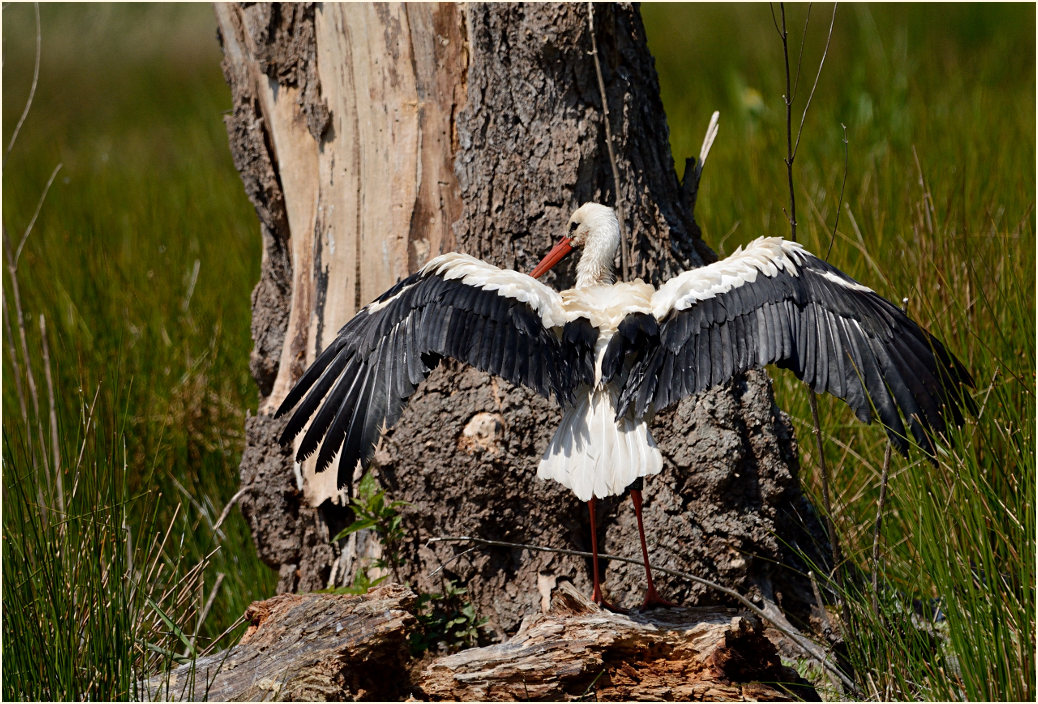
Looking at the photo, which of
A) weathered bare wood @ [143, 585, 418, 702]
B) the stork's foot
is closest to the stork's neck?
the stork's foot

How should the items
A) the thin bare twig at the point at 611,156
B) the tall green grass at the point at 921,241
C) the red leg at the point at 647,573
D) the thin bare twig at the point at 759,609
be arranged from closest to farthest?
the tall green grass at the point at 921,241
the thin bare twig at the point at 759,609
the red leg at the point at 647,573
the thin bare twig at the point at 611,156

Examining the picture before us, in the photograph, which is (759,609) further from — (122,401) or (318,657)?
(122,401)

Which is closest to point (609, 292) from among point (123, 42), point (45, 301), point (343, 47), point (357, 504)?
point (357, 504)

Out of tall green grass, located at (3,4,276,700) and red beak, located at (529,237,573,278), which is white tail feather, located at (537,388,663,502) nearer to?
red beak, located at (529,237,573,278)

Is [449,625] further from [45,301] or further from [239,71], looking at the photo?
[45,301]

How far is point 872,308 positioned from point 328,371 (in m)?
1.62

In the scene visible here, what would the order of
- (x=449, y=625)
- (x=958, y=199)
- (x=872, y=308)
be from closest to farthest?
(x=872, y=308)
(x=449, y=625)
(x=958, y=199)

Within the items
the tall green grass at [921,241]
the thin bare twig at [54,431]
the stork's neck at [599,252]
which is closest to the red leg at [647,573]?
the tall green grass at [921,241]

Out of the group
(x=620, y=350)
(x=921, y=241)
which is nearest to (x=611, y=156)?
(x=620, y=350)

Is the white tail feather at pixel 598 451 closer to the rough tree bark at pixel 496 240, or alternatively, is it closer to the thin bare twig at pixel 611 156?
the rough tree bark at pixel 496 240

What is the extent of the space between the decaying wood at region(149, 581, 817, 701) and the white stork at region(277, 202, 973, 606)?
26cm

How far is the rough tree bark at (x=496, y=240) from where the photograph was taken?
320 centimetres

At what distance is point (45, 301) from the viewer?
5.16 m

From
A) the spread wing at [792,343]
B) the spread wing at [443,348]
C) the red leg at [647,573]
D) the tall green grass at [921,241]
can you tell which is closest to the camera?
the tall green grass at [921,241]
